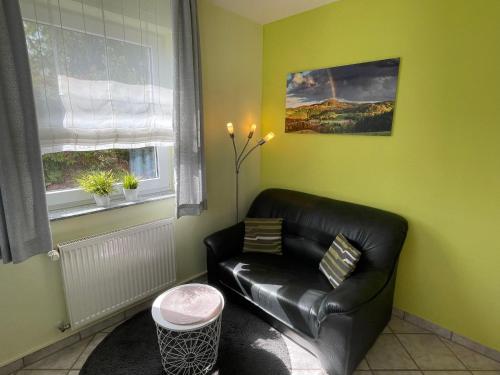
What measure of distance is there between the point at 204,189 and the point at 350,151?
131cm

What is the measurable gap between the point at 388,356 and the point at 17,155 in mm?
2591

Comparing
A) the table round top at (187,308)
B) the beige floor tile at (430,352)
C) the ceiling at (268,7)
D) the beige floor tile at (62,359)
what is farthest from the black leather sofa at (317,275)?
the ceiling at (268,7)

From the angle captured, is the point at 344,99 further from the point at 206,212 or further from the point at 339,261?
the point at 206,212

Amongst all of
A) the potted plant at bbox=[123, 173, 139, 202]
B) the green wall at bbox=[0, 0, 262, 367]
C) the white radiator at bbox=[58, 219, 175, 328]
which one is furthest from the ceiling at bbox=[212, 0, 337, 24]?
the white radiator at bbox=[58, 219, 175, 328]

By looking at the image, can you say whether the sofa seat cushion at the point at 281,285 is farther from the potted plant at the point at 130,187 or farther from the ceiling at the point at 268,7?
the ceiling at the point at 268,7

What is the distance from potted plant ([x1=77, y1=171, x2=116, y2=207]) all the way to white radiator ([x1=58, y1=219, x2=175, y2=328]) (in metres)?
0.26

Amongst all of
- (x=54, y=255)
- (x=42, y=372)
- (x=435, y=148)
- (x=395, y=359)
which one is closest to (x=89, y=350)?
(x=42, y=372)

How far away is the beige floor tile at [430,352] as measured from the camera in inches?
69.8

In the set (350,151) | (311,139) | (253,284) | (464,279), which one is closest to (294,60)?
(311,139)

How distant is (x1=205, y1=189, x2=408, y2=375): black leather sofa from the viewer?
5.08 ft

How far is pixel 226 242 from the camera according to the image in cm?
237

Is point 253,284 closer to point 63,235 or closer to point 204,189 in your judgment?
point 204,189

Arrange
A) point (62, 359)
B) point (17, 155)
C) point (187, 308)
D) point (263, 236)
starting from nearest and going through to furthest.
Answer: point (17, 155), point (187, 308), point (62, 359), point (263, 236)

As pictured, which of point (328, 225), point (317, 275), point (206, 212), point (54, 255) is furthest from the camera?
point (206, 212)
